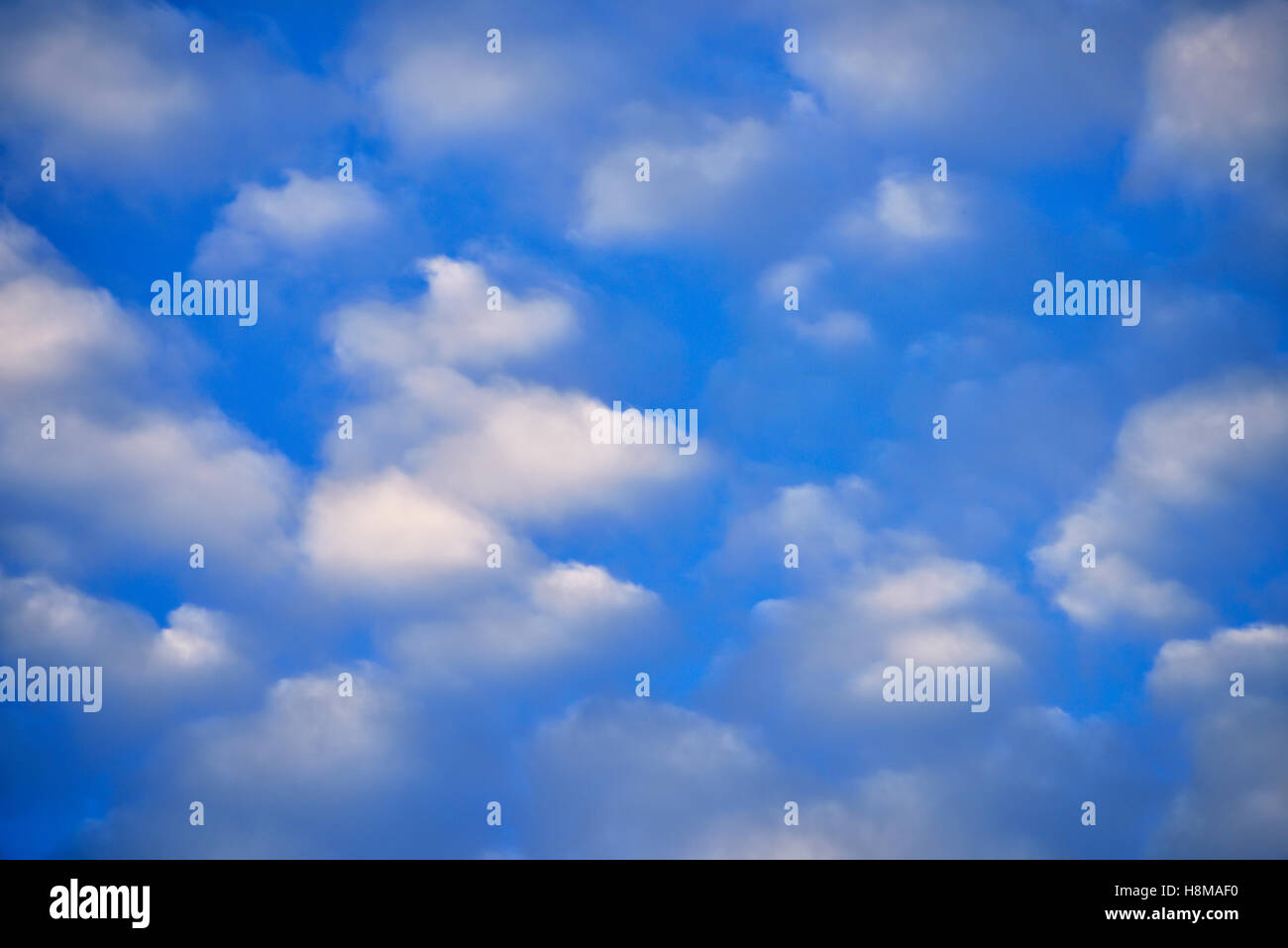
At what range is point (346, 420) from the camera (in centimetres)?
2466
